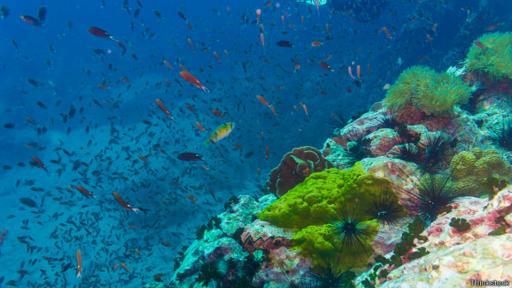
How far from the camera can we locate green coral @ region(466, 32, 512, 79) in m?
8.40

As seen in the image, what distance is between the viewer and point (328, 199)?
5094 mm

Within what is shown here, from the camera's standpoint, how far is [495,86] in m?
8.72

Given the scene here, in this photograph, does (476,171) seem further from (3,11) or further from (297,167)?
(3,11)

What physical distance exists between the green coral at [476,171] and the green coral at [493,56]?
14.0 ft

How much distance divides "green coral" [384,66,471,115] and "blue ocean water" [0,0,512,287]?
2907mm

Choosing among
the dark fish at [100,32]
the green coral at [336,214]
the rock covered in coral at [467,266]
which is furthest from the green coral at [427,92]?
the dark fish at [100,32]

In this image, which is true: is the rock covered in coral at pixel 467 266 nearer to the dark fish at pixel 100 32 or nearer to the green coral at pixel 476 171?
the green coral at pixel 476 171

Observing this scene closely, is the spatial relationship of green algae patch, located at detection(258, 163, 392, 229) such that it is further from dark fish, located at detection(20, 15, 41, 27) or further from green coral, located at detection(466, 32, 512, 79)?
dark fish, located at detection(20, 15, 41, 27)

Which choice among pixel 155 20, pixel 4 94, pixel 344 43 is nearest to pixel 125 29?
pixel 155 20

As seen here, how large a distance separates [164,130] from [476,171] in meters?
19.0

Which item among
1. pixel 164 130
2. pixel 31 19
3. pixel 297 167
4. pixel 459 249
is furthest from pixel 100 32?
pixel 164 130

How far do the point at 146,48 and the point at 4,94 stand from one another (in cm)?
1932

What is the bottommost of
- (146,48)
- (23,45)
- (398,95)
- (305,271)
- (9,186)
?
(305,271)

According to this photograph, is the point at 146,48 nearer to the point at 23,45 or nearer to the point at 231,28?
the point at 231,28
